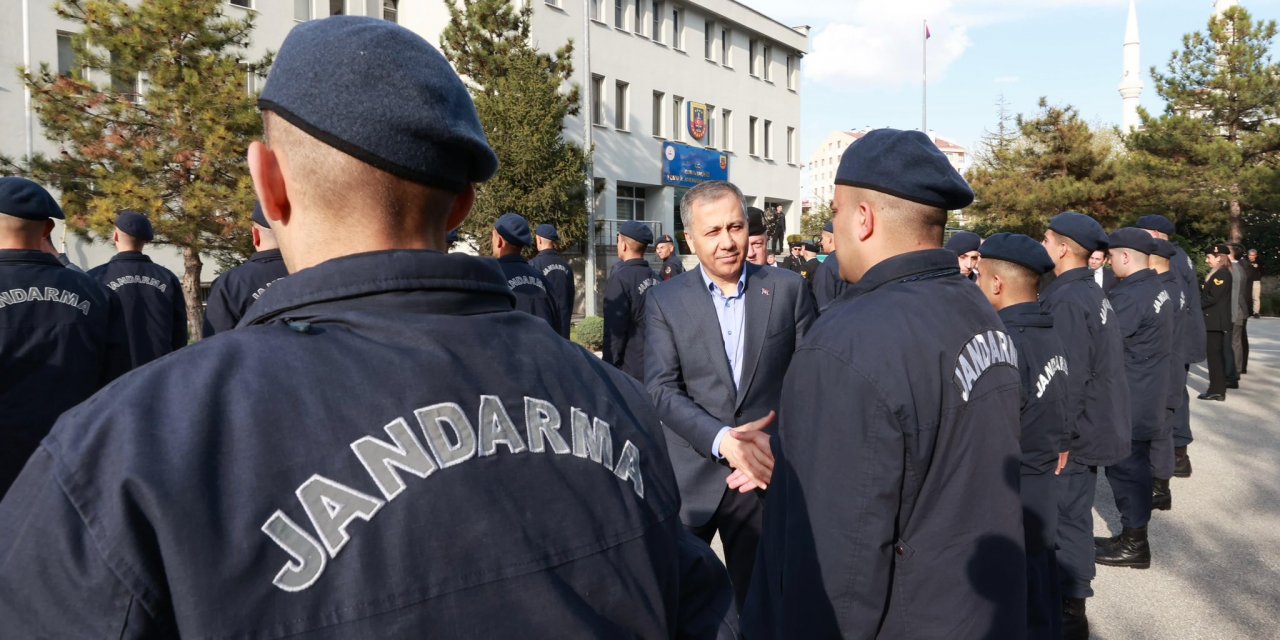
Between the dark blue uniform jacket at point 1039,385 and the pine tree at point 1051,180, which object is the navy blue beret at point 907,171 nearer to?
the dark blue uniform jacket at point 1039,385

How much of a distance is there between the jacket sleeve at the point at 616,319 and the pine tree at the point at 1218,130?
27388 millimetres

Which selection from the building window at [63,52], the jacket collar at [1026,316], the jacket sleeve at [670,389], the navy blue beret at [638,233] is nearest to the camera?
the jacket sleeve at [670,389]

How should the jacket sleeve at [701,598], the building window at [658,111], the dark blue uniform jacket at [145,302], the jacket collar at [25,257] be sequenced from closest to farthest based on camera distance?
the jacket sleeve at [701,598], the jacket collar at [25,257], the dark blue uniform jacket at [145,302], the building window at [658,111]

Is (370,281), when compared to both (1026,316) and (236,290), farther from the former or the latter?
(236,290)

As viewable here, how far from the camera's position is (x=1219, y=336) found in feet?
38.7

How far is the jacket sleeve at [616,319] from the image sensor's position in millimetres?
9000

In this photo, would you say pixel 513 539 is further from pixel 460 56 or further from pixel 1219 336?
pixel 460 56

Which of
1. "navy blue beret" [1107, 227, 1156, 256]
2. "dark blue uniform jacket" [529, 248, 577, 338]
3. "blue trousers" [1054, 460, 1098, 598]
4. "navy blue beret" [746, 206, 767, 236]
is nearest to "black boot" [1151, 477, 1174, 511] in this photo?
"navy blue beret" [1107, 227, 1156, 256]

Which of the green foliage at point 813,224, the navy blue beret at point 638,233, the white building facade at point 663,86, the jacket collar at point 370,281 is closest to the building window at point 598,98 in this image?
the white building facade at point 663,86

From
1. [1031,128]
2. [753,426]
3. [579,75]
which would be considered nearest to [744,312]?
[753,426]

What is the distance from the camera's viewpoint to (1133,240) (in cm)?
710

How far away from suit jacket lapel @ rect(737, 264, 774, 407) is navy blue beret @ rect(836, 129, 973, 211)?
1.29 meters

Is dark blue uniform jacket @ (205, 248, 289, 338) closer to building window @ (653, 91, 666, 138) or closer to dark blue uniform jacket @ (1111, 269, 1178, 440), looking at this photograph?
dark blue uniform jacket @ (1111, 269, 1178, 440)

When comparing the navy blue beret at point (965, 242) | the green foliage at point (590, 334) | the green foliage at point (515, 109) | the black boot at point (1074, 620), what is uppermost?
the green foliage at point (515, 109)
